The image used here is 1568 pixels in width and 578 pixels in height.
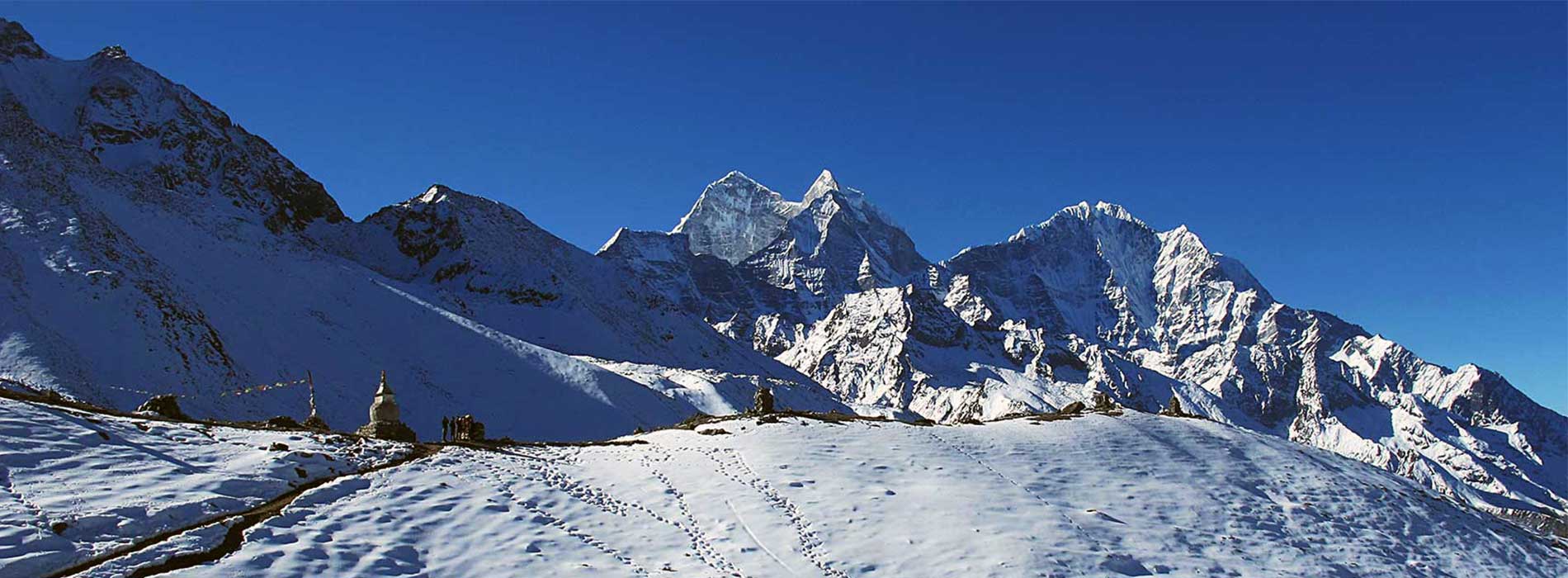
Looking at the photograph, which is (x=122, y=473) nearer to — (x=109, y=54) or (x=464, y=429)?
(x=464, y=429)

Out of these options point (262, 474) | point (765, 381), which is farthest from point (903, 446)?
point (765, 381)

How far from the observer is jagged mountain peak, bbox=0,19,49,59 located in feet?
600

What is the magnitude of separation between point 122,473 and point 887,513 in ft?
66.7

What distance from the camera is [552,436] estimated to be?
111 metres

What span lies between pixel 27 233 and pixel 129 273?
9902 mm

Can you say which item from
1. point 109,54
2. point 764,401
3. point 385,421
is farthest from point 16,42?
point 764,401

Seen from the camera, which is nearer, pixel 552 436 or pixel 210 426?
pixel 210 426

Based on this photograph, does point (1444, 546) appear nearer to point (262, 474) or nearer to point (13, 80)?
point (262, 474)

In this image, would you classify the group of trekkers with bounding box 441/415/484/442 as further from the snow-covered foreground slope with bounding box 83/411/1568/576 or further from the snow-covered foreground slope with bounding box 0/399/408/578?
the snow-covered foreground slope with bounding box 0/399/408/578

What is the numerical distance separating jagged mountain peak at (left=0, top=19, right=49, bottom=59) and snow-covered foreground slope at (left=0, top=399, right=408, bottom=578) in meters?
203

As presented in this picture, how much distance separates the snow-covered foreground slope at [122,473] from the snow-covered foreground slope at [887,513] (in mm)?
1994

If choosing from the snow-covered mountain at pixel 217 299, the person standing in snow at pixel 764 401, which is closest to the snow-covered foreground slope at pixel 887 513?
the person standing in snow at pixel 764 401

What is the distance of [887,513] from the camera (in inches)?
1087

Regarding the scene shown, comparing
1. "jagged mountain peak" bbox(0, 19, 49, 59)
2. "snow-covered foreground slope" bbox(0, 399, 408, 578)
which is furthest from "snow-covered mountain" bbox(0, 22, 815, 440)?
"snow-covered foreground slope" bbox(0, 399, 408, 578)
